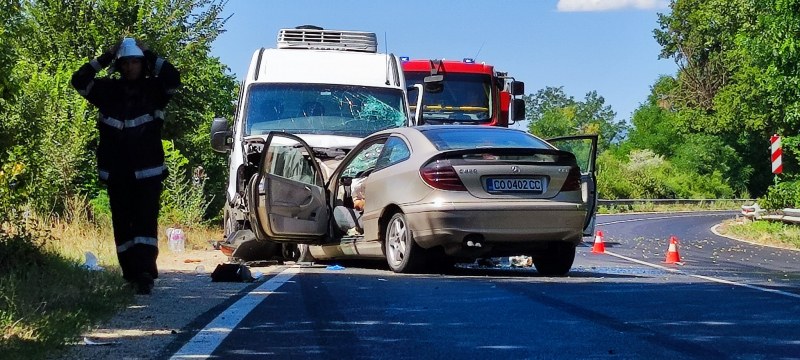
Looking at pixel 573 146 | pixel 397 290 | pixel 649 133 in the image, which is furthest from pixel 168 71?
pixel 649 133

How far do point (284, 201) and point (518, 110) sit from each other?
10.3 m

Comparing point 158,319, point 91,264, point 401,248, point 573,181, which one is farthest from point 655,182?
point 158,319

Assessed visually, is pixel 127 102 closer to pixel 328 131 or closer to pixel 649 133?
pixel 328 131

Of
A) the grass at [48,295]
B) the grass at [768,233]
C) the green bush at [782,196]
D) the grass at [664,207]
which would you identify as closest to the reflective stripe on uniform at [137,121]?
the grass at [48,295]

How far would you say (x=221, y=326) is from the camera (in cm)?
756

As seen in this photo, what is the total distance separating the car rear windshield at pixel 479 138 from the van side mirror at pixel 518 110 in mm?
9326

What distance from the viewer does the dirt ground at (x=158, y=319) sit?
21.8 feet

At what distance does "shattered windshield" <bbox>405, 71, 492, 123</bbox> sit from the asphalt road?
1075cm

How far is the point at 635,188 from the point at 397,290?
63.3 m

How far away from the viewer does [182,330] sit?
7.43 metres

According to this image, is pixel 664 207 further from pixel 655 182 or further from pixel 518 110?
pixel 518 110

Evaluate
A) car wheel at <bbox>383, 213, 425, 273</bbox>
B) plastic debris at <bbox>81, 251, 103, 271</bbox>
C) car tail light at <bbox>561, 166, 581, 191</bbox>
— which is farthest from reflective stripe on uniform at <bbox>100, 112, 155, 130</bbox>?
car tail light at <bbox>561, 166, 581, 191</bbox>

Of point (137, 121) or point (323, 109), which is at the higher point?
point (323, 109)

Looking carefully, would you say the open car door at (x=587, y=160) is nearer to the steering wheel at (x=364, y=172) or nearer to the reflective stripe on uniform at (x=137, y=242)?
the steering wheel at (x=364, y=172)
